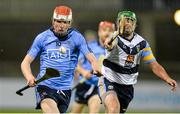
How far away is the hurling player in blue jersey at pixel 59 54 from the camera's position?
10.6 m

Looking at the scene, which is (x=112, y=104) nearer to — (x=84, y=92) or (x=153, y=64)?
(x=153, y=64)

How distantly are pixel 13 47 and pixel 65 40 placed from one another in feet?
62.2

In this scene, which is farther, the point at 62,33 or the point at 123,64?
the point at 123,64

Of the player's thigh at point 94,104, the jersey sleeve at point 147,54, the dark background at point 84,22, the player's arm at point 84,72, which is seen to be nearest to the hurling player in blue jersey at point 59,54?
the jersey sleeve at point 147,54

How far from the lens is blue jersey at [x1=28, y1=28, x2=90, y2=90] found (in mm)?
10656

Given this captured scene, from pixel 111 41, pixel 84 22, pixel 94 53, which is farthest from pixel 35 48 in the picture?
pixel 84 22

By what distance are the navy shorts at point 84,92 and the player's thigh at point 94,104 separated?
0.45ft

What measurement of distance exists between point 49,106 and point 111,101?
122cm

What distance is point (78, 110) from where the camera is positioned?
1569 centimetres

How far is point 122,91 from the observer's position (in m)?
11.5

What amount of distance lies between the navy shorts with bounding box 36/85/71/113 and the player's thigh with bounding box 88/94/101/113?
13.2 ft

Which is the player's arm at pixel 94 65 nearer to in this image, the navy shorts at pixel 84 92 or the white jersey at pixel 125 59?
the white jersey at pixel 125 59

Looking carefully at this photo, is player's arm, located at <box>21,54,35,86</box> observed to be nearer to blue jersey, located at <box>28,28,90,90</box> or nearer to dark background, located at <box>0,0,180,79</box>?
blue jersey, located at <box>28,28,90,90</box>

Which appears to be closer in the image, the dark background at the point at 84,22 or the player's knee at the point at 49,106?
the player's knee at the point at 49,106
